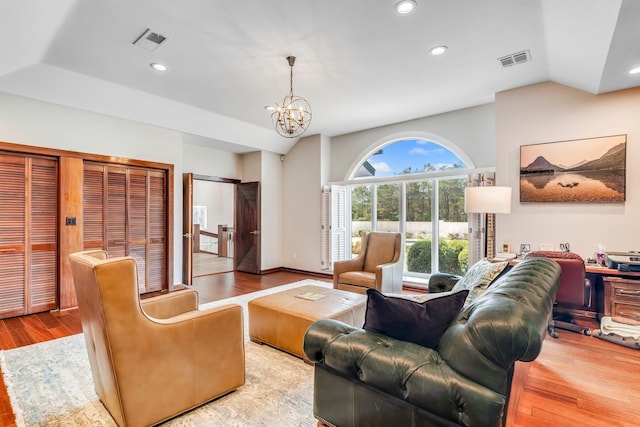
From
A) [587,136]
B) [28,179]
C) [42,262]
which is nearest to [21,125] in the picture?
[28,179]

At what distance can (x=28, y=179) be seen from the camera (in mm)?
3850

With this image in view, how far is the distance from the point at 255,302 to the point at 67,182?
3.17 meters

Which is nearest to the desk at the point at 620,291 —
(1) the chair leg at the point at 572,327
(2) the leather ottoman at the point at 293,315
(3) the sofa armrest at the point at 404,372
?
(1) the chair leg at the point at 572,327

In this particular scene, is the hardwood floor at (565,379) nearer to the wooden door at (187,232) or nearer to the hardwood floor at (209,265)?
the wooden door at (187,232)

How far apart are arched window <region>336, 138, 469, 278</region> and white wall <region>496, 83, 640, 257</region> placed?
3.07 feet

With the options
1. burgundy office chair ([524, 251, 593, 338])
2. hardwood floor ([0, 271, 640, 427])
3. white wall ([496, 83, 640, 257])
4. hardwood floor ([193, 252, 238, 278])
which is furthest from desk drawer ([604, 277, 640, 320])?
hardwood floor ([193, 252, 238, 278])

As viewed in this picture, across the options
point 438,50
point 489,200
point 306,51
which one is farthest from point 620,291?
point 306,51

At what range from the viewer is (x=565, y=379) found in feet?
8.09

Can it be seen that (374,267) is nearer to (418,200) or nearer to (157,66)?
(418,200)

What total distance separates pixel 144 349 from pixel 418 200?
4.94 meters

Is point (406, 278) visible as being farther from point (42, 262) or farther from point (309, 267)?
point (42, 262)

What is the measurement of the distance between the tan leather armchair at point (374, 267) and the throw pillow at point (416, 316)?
8.34 ft

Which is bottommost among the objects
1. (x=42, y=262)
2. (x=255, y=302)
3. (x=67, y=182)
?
(x=255, y=302)

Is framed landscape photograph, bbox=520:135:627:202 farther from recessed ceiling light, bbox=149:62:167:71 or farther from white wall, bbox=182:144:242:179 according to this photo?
white wall, bbox=182:144:242:179
